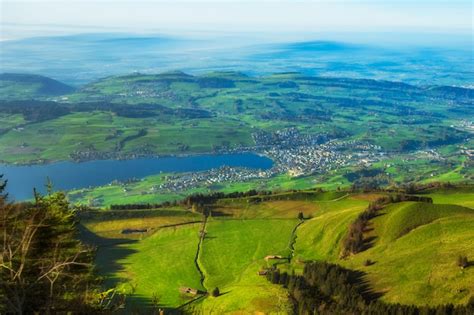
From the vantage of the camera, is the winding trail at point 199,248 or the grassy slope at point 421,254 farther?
the winding trail at point 199,248

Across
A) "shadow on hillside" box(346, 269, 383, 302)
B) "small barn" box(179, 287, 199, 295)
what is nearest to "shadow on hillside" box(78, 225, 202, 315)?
"small barn" box(179, 287, 199, 295)

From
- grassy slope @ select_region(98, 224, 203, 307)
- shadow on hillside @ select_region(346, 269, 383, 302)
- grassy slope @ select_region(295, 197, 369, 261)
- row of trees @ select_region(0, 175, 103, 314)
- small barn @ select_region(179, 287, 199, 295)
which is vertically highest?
row of trees @ select_region(0, 175, 103, 314)

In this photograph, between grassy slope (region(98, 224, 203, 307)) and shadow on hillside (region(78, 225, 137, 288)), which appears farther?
shadow on hillside (region(78, 225, 137, 288))

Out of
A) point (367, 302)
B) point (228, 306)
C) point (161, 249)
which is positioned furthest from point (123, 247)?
point (367, 302)

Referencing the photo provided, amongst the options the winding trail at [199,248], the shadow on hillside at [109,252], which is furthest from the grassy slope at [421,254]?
the shadow on hillside at [109,252]

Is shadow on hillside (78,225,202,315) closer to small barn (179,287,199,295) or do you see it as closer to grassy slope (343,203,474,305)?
small barn (179,287,199,295)

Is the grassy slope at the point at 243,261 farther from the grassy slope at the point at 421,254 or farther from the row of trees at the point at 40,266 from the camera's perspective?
the row of trees at the point at 40,266

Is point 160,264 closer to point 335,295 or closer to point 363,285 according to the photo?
point 335,295

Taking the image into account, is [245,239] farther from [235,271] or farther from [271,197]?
[271,197]

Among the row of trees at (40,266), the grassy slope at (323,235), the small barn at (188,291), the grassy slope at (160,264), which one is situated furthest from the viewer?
the grassy slope at (323,235)
